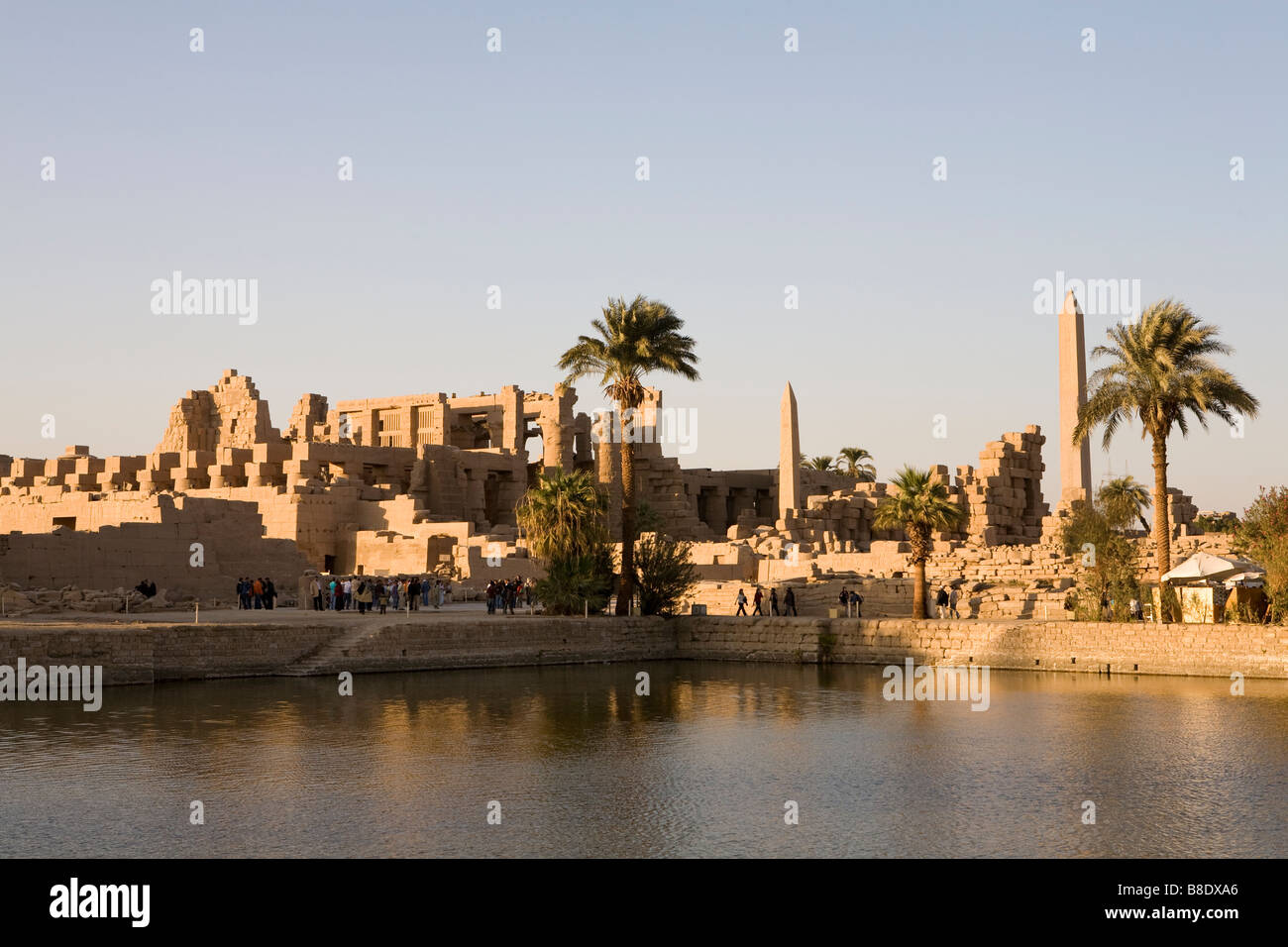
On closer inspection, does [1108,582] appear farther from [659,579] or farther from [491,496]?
[491,496]

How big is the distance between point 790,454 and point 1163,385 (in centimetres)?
2755

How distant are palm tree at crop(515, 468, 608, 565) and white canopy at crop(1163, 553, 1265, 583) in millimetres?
12635

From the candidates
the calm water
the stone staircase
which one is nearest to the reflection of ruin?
the stone staircase

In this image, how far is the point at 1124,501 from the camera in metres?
47.7

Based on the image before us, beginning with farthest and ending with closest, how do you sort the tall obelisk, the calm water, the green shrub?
the tall obelisk, the green shrub, the calm water

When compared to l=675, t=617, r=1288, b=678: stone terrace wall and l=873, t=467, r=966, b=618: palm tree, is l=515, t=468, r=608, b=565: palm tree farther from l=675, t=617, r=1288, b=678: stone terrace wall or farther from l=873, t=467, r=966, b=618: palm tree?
l=873, t=467, r=966, b=618: palm tree

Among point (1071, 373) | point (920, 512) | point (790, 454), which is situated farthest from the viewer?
point (790, 454)

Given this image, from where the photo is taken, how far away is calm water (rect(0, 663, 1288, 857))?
13.8 m

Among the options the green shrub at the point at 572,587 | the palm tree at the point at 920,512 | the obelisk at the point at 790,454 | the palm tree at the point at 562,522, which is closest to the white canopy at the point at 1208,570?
the palm tree at the point at 920,512

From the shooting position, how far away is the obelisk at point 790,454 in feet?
188

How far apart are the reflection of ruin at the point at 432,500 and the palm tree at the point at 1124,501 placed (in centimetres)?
136

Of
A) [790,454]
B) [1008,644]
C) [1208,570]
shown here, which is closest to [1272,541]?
[1208,570]
